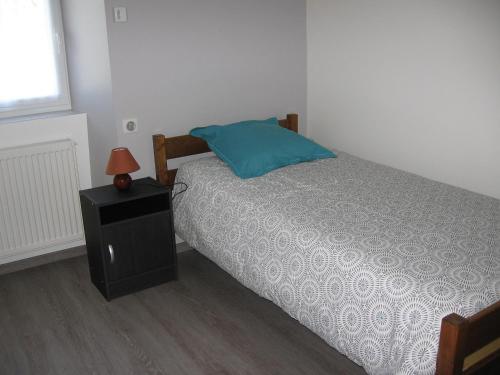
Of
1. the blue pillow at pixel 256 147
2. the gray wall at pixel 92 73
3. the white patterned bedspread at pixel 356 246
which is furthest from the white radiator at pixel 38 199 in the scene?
the blue pillow at pixel 256 147

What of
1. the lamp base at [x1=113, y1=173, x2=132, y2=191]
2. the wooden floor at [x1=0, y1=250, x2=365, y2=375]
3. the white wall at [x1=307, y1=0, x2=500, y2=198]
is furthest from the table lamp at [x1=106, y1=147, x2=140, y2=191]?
the white wall at [x1=307, y1=0, x2=500, y2=198]

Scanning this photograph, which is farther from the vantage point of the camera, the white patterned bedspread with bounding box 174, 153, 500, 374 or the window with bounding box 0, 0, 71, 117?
the window with bounding box 0, 0, 71, 117

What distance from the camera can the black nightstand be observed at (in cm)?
299

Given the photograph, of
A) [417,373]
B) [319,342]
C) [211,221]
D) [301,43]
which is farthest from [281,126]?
[417,373]

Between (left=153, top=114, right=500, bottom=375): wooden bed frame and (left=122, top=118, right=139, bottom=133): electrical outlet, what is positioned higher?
(left=122, top=118, right=139, bottom=133): electrical outlet

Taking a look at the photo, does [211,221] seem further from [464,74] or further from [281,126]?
[464,74]

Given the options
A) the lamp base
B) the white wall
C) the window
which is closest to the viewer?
the white wall

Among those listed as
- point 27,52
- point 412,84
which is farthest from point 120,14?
point 412,84

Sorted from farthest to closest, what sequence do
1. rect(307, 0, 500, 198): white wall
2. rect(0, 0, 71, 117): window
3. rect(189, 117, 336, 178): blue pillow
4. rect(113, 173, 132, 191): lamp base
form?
1. rect(0, 0, 71, 117): window
2. rect(189, 117, 336, 178): blue pillow
3. rect(113, 173, 132, 191): lamp base
4. rect(307, 0, 500, 198): white wall

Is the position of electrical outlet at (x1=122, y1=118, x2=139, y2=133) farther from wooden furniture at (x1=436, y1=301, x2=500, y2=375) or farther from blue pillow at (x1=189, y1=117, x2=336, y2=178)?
wooden furniture at (x1=436, y1=301, x2=500, y2=375)

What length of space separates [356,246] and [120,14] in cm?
187

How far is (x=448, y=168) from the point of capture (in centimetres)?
322

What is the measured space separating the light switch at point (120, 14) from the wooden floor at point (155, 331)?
147 centimetres

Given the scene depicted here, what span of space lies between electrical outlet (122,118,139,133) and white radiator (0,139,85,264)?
0.36 meters
